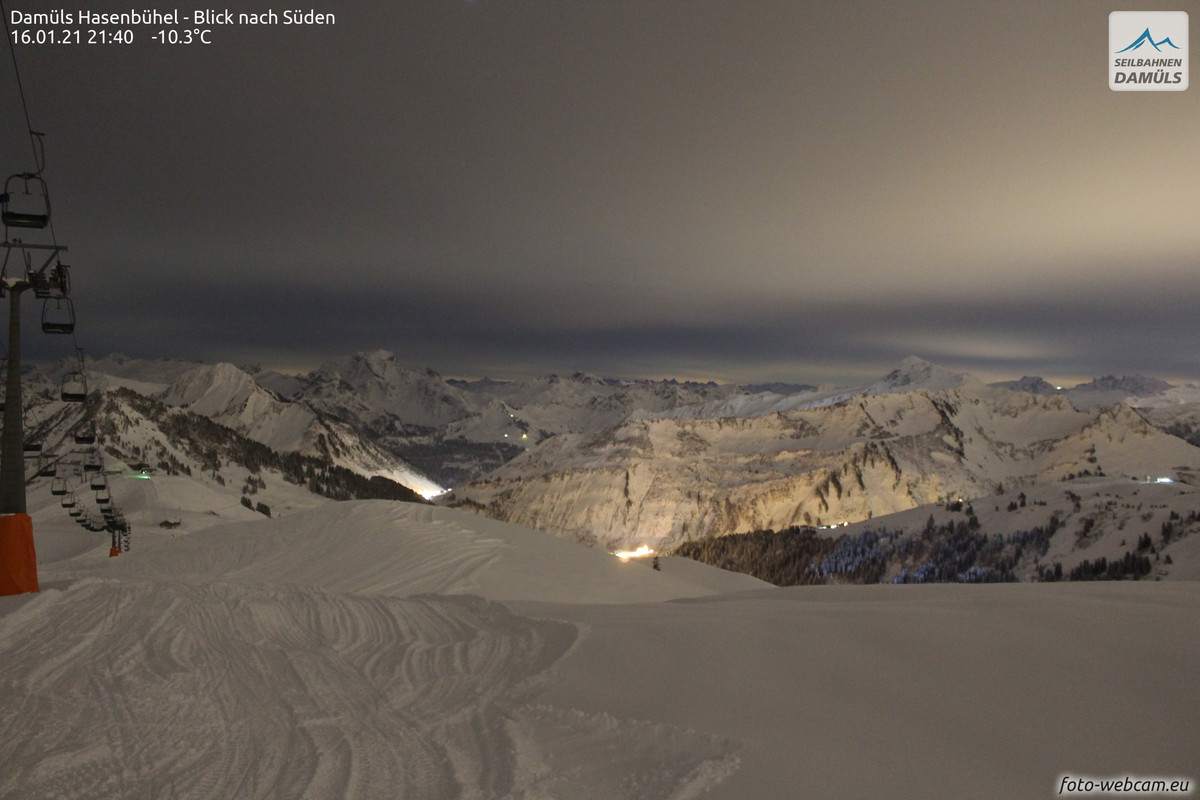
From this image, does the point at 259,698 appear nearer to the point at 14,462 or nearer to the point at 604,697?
the point at 604,697

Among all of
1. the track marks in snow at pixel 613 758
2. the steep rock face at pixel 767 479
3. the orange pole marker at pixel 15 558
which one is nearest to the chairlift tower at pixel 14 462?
→ the orange pole marker at pixel 15 558

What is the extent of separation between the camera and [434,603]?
10.0 m

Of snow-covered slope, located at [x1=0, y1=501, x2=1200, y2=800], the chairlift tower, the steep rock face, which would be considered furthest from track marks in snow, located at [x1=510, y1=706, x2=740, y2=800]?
the steep rock face

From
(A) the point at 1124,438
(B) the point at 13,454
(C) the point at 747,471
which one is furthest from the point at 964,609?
(A) the point at 1124,438

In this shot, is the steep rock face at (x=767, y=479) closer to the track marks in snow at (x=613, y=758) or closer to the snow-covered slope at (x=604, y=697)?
the snow-covered slope at (x=604, y=697)

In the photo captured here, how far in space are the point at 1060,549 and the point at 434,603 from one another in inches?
1732

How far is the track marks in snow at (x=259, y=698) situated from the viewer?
4301 mm

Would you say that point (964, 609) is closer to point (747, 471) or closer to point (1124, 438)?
point (747, 471)

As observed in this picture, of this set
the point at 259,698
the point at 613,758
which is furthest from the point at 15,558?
the point at 613,758

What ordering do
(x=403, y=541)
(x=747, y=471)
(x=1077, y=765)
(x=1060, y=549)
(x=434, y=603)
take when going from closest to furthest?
(x=1077, y=765) < (x=434, y=603) < (x=403, y=541) < (x=1060, y=549) < (x=747, y=471)

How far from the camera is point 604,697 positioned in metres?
5.54

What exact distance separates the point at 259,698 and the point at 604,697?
308 cm

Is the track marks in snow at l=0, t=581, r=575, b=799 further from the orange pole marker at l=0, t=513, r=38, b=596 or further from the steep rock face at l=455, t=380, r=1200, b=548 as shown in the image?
the steep rock face at l=455, t=380, r=1200, b=548

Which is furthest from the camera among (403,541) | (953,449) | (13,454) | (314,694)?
(953,449)
